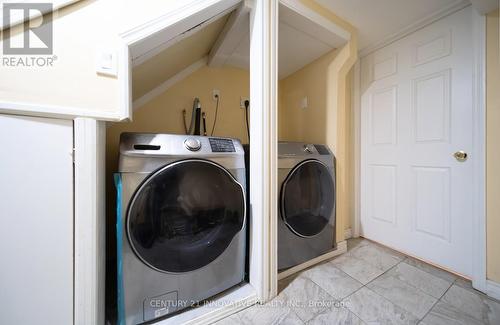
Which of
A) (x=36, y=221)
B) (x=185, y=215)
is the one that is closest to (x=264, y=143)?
(x=185, y=215)

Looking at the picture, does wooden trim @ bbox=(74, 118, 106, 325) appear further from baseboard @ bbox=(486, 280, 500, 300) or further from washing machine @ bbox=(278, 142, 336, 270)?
A: baseboard @ bbox=(486, 280, 500, 300)

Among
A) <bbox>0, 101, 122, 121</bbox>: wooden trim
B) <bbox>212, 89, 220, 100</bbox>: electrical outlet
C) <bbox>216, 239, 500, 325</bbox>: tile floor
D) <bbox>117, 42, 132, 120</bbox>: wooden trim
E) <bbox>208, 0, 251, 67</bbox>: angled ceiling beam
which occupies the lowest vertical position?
<bbox>216, 239, 500, 325</bbox>: tile floor

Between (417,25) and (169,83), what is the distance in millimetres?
2000

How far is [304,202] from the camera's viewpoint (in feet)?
4.13

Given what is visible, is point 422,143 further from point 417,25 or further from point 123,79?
point 123,79

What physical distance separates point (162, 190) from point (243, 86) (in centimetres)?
150

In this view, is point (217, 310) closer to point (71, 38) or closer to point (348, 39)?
point (71, 38)

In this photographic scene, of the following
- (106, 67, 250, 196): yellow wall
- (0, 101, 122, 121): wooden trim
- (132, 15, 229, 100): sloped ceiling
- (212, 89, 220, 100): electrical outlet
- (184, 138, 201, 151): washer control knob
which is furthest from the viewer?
(212, 89, 220, 100): electrical outlet

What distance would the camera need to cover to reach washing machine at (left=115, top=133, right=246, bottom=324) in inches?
28.8

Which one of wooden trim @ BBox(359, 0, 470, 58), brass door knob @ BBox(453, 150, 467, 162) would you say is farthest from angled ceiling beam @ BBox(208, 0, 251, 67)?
brass door knob @ BBox(453, 150, 467, 162)

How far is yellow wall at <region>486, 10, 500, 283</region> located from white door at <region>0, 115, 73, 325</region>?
2.09 metres

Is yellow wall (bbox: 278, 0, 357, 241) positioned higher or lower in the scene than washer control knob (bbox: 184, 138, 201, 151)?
higher

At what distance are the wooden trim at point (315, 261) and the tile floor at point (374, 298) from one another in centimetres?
3

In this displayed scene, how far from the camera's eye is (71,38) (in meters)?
0.61
